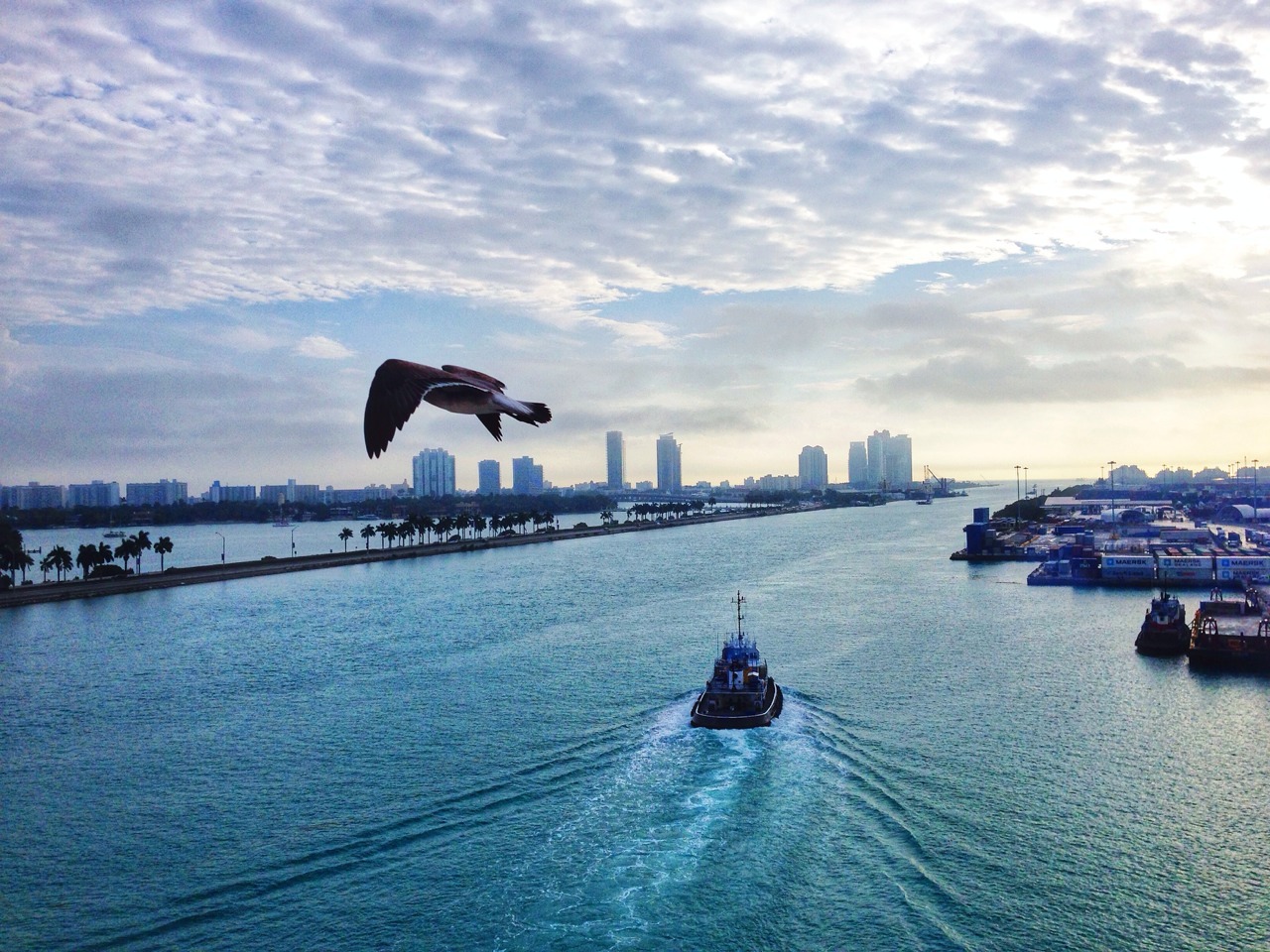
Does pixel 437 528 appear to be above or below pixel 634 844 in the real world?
above

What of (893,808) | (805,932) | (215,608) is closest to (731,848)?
(805,932)

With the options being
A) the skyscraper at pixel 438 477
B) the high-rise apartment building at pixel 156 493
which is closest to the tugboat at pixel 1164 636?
the skyscraper at pixel 438 477

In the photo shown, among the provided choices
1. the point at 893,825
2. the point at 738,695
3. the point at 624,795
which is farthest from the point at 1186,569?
the point at 624,795

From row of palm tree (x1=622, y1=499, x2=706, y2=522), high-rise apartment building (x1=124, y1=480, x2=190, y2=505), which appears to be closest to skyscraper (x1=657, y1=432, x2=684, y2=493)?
row of palm tree (x1=622, y1=499, x2=706, y2=522)

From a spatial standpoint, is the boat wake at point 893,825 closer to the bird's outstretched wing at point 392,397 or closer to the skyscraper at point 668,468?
the bird's outstretched wing at point 392,397

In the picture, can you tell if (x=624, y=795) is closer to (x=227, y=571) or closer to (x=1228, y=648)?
(x=1228, y=648)

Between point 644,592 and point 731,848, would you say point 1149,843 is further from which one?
point 644,592
